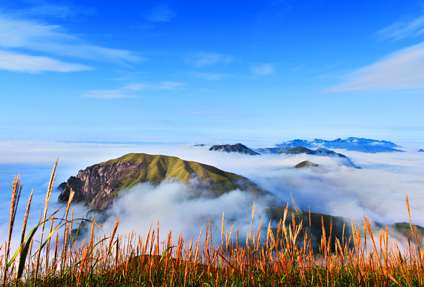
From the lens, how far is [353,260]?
5844mm

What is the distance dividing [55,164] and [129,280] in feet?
11.4

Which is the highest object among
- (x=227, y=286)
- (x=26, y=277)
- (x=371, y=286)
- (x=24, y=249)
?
(x=24, y=249)

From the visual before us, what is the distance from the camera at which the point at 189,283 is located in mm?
4926

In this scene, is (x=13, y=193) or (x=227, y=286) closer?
(x=13, y=193)

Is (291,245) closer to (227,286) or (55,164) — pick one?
(227,286)

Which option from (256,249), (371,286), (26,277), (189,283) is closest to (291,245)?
(256,249)

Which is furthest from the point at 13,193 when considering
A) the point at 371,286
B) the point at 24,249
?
the point at 371,286

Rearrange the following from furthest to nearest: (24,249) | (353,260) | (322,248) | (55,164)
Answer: (353,260) < (322,248) < (55,164) < (24,249)

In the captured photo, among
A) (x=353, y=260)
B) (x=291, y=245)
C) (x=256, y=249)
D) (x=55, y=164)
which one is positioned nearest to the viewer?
(x=55, y=164)

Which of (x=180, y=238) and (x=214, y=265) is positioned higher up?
(x=180, y=238)

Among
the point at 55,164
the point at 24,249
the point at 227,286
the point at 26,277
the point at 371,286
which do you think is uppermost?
the point at 55,164

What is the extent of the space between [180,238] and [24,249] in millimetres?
3506

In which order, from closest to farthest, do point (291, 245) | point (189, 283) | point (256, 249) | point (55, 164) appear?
Answer: point (55, 164)
point (291, 245)
point (256, 249)
point (189, 283)

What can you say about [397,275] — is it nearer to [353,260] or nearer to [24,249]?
[353,260]
